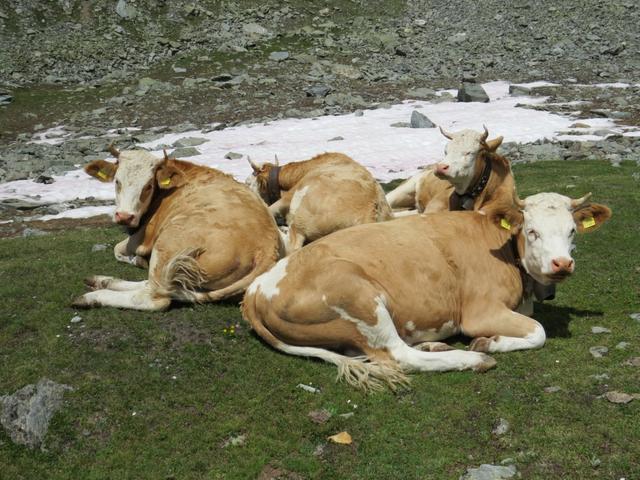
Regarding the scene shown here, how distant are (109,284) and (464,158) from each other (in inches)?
234

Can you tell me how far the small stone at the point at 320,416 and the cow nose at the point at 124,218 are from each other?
525cm

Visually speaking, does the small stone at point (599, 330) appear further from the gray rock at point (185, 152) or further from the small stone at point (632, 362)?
the gray rock at point (185, 152)

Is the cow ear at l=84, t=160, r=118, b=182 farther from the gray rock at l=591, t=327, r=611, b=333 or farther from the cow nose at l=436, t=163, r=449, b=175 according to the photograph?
the gray rock at l=591, t=327, r=611, b=333

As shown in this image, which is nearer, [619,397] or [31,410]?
[619,397]

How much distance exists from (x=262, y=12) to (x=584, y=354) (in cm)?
5019

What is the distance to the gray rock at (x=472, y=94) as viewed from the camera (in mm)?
35938

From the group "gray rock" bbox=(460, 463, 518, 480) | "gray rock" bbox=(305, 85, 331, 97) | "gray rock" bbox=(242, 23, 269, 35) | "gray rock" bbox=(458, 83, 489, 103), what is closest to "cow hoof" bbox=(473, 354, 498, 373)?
"gray rock" bbox=(460, 463, 518, 480)

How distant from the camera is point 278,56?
46.4m

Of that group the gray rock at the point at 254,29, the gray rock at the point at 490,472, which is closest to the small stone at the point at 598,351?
the gray rock at the point at 490,472

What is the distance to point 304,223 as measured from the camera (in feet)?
42.5

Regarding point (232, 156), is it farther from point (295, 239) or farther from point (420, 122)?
point (295, 239)

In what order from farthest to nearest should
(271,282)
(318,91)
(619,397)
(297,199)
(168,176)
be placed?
(318,91) → (297,199) → (168,176) → (271,282) → (619,397)

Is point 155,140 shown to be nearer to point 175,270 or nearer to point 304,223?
point 304,223

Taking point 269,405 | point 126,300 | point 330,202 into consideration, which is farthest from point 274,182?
point 269,405
